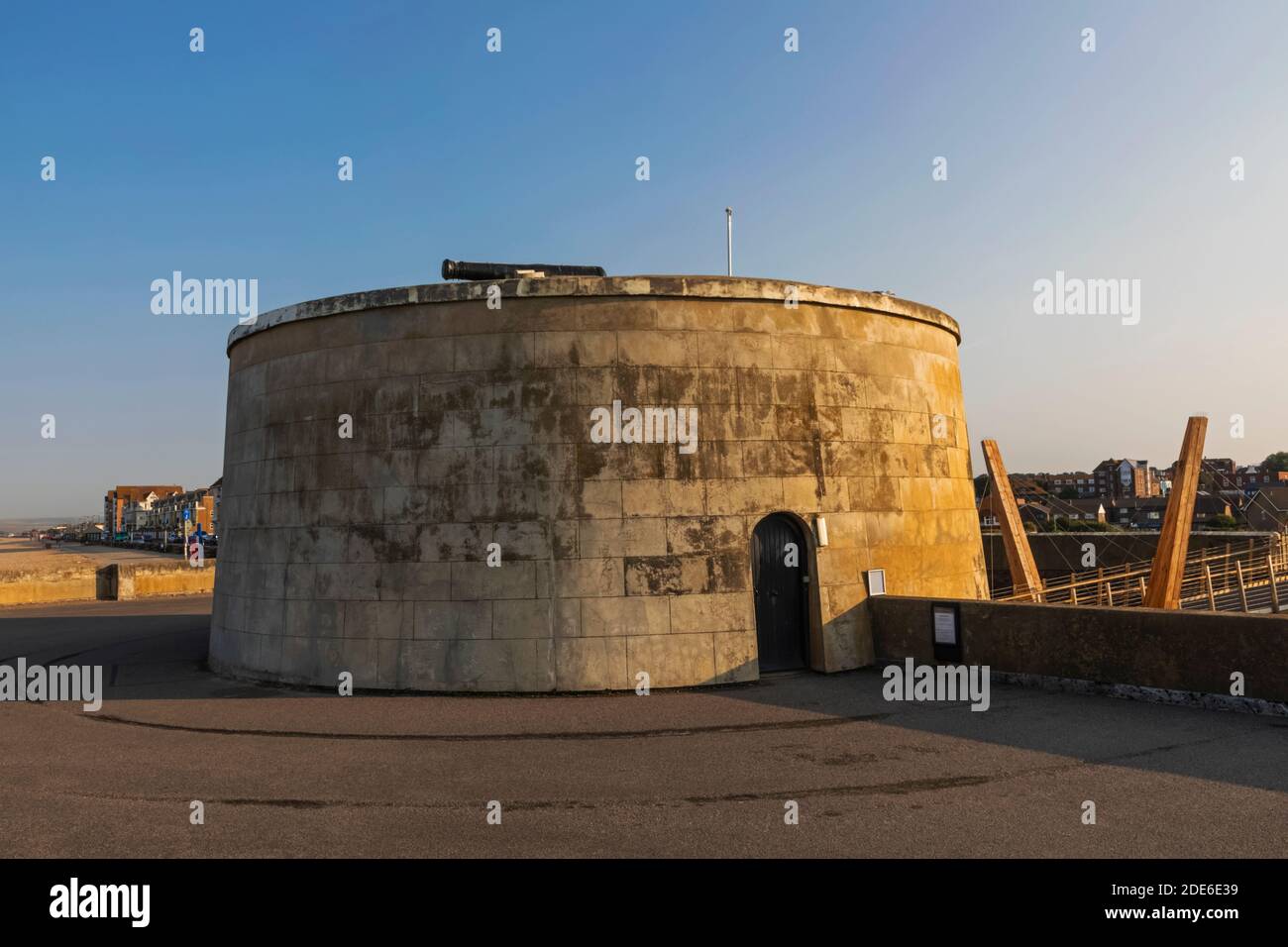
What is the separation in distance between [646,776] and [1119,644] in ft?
22.3

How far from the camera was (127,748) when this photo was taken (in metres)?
9.42

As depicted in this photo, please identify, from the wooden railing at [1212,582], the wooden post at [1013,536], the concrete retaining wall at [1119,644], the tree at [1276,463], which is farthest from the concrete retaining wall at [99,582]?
the tree at [1276,463]

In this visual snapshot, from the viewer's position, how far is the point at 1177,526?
1953 centimetres

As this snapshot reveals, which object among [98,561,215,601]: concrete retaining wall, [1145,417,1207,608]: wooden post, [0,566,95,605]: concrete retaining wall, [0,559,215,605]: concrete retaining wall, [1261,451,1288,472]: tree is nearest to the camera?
[1145,417,1207,608]: wooden post

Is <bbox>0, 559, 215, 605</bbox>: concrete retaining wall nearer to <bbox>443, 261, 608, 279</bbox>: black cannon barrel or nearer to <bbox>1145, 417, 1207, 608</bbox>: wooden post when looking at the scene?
<bbox>443, 261, 608, 279</bbox>: black cannon barrel

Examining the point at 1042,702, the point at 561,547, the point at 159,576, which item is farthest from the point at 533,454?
the point at 159,576

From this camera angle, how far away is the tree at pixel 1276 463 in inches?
6786

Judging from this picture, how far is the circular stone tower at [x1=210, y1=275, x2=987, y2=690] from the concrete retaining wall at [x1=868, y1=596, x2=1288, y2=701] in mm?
1748

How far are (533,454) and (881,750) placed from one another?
6501mm

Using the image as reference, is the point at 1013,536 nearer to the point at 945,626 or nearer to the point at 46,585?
the point at 945,626

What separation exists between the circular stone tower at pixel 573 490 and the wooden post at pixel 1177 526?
9565mm

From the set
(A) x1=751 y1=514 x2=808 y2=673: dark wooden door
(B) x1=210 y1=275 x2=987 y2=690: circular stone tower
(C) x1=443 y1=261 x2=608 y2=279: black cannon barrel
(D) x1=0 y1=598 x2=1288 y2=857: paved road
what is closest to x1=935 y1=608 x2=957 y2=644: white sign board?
(D) x1=0 y1=598 x2=1288 y2=857: paved road

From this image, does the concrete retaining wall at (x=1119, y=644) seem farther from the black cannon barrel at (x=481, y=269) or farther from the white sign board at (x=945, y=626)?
the black cannon barrel at (x=481, y=269)

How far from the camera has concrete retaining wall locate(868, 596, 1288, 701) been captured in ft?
31.3
